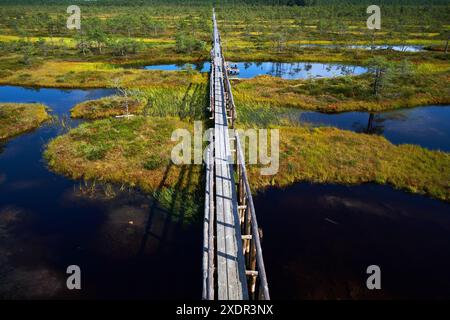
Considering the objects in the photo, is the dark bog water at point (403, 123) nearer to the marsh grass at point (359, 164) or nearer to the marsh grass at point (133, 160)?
the marsh grass at point (359, 164)

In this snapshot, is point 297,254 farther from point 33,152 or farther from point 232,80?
point 232,80

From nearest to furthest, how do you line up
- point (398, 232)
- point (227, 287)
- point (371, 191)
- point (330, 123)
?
point (227, 287) → point (398, 232) → point (371, 191) → point (330, 123)

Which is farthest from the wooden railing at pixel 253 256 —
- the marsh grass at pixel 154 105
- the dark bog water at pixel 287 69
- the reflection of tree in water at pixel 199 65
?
the reflection of tree in water at pixel 199 65

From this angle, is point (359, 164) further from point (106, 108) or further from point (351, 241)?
point (106, 108)

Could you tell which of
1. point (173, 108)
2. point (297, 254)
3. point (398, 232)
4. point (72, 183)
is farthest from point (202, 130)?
point (398, 232)

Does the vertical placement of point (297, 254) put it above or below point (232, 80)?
below
